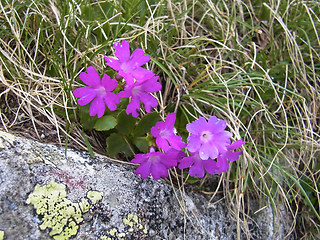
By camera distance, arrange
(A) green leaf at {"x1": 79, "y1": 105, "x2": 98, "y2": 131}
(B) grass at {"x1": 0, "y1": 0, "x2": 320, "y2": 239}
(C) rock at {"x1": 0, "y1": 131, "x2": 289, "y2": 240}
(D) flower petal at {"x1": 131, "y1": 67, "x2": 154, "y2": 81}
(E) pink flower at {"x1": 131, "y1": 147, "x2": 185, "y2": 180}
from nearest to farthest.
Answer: (C) rock at {"x1": 0, "y1": 131, "x2": 289, "y2": 240}, (D) flower petal at {"x1": 131, "y1": 67, "x2": 154, "y2": 81}, (E) pink flower at {"x1": 131, "y1": 147, "x2": 185, "y2": 180}, (A) green leaf at {"x1": 79, "y1": 105, "x2": 98, "y2": 131}, (B) grass at {"x1": 0, "y1": 0, "x2": 320, "y2": 239}

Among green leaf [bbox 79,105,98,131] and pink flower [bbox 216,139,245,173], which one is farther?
green leaf [bbox 79,105,98,131]

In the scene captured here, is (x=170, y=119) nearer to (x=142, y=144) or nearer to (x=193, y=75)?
(x=142, y=144)

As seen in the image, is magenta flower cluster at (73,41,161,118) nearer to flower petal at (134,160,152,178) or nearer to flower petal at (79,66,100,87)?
flower petal at (79,66,100,87)

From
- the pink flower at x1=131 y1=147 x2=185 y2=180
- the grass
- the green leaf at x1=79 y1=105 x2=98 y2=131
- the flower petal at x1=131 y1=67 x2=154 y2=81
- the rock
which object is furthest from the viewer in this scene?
the grass

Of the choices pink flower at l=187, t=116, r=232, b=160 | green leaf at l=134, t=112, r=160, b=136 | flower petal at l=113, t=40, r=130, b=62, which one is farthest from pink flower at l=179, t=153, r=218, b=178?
flower petal at l=113, t=40, r=130, b=62

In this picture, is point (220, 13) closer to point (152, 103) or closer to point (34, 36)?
point (152, 103)

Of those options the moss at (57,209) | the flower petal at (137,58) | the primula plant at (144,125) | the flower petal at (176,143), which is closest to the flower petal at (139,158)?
the primula plant at (144,125)

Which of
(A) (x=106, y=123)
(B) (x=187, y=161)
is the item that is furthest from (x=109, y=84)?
(B) (x=187, y=161)
